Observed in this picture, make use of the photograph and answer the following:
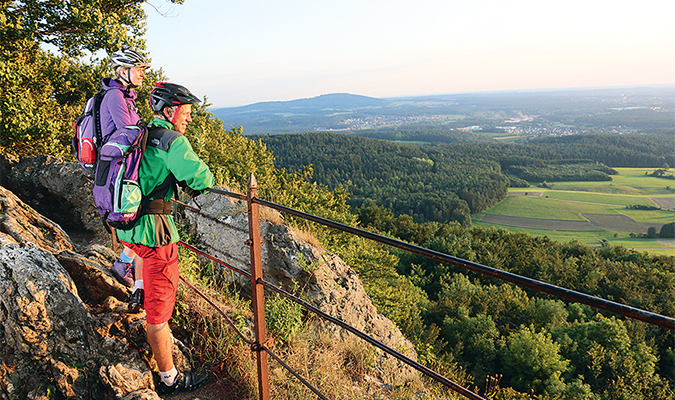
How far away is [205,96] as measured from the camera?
13.2 metres

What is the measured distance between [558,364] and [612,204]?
3061 inches

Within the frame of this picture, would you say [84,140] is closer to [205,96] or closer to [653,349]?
[205,96]

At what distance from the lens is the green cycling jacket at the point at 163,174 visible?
2.21 metres

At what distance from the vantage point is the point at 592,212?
84.3m

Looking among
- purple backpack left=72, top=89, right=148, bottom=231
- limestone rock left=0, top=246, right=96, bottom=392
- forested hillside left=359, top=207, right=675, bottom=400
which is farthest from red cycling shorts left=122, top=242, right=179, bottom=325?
forested hillside left=359, top=207, right=675, bottom=400

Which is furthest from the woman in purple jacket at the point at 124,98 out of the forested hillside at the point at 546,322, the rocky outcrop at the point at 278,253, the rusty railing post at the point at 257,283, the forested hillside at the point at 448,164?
the forested hillside at the point at 448,164

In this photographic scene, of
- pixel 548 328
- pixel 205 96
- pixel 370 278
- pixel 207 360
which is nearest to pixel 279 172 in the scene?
pixel 205 96

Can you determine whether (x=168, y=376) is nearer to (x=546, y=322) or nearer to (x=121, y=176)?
(x=121, y=176)

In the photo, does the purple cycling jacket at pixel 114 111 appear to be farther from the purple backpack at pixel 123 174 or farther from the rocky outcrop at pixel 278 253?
the rocky outcrop at pixel 278 253

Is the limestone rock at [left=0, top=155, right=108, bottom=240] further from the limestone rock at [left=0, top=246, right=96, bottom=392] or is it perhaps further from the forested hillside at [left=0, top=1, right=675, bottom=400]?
the limestone rock at [left=0, top=246, right=96, bottom=392]

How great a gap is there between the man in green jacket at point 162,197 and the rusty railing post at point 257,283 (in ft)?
0.93

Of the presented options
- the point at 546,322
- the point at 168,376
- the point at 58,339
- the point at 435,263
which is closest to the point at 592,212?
the point at 435,263

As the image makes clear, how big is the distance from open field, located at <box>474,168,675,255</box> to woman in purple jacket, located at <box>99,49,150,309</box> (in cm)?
7572

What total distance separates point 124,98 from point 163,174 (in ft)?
2.59
